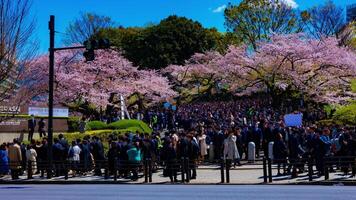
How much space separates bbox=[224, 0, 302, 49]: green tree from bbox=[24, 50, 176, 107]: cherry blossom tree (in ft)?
43.2

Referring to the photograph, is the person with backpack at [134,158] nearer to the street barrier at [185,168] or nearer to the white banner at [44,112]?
the street barrier at [185,168]

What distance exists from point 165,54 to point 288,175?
4378 cm

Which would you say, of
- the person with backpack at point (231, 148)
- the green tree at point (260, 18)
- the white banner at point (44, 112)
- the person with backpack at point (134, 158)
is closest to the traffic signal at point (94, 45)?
the person with backpack at point (134, 158)

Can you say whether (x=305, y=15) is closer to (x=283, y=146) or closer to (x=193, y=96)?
(x=193, y=96)

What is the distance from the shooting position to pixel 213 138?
78.6 feet

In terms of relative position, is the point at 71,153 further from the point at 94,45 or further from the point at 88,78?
the point at 88,78

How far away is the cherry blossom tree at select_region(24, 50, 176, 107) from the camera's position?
38.9 meters

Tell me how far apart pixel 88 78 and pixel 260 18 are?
71.5 feet

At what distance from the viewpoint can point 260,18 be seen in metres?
54.2

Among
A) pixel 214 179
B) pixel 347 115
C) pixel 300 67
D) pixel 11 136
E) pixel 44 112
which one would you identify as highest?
pixel 300 67
